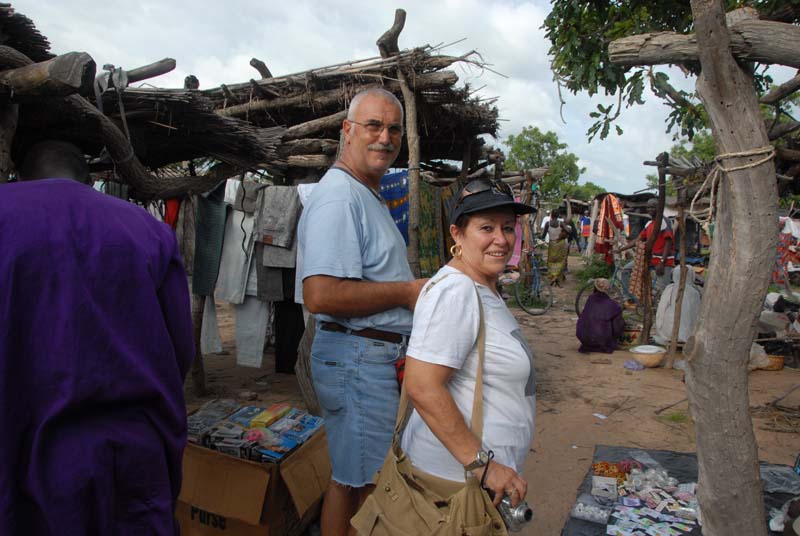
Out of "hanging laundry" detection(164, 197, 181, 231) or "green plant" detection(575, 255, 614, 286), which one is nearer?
"hanging laundry" detection(164, 197, 181, 231)

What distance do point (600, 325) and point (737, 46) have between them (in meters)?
7.03

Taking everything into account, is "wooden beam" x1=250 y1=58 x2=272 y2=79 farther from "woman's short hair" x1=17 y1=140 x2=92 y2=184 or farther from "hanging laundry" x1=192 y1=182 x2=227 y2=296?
"woman's short hair" x1=17 y1=140 x2=92 y2=184

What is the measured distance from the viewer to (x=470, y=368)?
1650 millimetres

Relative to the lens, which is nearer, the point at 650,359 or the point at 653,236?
the point at 650,359

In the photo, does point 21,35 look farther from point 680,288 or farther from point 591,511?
point 680,288

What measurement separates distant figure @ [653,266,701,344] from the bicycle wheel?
3.62 meters

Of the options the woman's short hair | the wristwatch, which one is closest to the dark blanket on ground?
the wristwatch

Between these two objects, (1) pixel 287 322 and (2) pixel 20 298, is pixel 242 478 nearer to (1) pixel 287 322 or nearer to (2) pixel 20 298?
(2) pixel 20 298

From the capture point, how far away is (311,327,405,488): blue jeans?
7.06 ft

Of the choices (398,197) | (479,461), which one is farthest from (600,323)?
(479,461)

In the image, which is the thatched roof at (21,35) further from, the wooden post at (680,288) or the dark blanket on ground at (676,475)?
the wooden post at (680,288)

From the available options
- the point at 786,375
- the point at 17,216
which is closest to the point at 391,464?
the point at 17,216

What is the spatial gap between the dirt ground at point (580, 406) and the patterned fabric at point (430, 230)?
2.01 metres

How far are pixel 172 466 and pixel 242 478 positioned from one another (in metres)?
1.25
